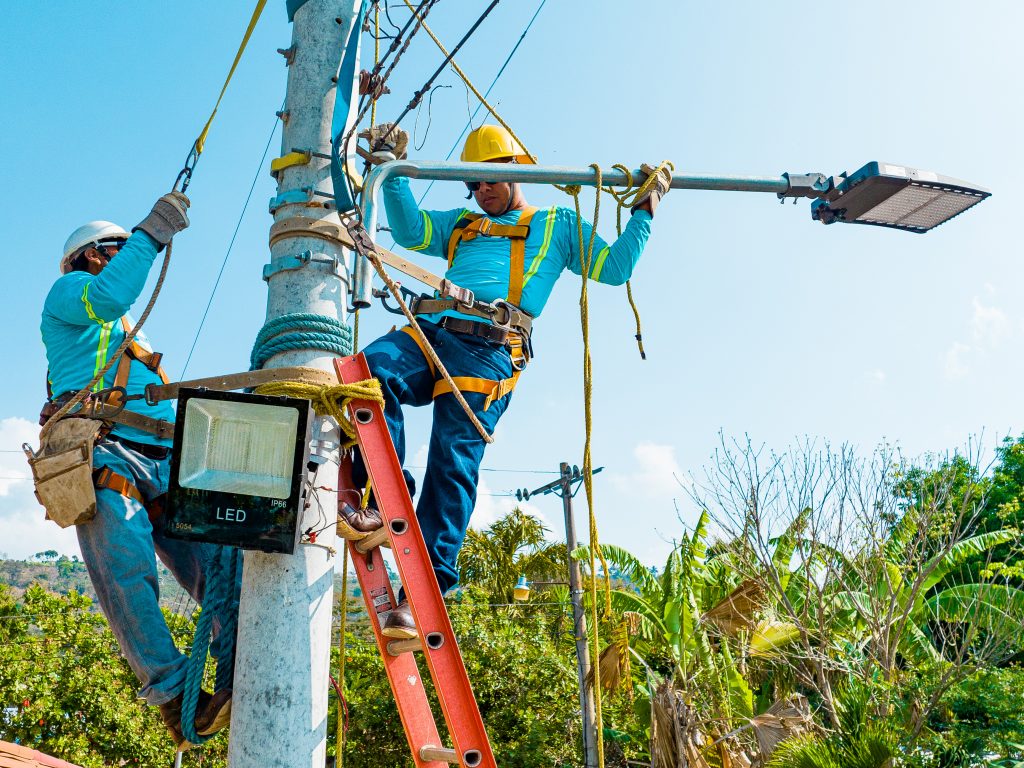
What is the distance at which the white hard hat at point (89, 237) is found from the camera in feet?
13.2

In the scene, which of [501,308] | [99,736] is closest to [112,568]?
[501,308]

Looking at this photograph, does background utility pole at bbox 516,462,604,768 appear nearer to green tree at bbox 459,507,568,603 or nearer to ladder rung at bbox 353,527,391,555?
green tree at bbox 459,507,568,603

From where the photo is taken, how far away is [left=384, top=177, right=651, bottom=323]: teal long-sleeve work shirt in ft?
12.8

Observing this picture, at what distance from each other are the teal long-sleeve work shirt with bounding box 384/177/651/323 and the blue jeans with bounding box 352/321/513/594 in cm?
32

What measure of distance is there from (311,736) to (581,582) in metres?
13.0

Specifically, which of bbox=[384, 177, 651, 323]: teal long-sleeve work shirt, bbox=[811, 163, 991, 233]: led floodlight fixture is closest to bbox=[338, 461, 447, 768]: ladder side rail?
bbox=[384, 177, 651, 323]: teal long-sleeve work shirt

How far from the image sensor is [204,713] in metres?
2.96

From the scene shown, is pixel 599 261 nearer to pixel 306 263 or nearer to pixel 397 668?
pixel 306 263

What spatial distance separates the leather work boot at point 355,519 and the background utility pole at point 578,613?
10669mm

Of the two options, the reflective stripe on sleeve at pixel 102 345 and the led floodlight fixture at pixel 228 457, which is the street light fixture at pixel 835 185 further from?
the reflective stripe on sleeve at pixel 102 345

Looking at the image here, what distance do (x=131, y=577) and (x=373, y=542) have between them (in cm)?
95

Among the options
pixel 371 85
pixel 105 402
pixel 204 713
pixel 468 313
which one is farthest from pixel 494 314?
pixel 204 713

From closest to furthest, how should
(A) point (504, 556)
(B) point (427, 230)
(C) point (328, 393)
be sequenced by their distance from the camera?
(C) point (328, 393) < (B) point (427, 230) < (A) point (504, 556)

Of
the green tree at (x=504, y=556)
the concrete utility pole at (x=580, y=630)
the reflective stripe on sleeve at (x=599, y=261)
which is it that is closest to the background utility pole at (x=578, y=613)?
the concrete utility pole at (x=580, y=630)
